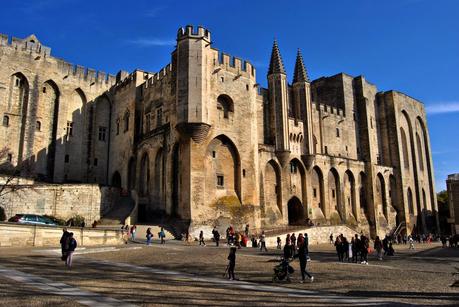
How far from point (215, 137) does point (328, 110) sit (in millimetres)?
20171

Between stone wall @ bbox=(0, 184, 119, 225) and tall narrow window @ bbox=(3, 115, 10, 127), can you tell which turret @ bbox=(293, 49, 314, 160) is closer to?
stone wall @ bbox=(0, 184, 119, 225)

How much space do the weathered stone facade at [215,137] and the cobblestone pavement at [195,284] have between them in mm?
13155

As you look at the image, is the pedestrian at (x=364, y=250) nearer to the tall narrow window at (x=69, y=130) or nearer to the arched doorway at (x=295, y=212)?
the arched doorway at (x=295, y=212)

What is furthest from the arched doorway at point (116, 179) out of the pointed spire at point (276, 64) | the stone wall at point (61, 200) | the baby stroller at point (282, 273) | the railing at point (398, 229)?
the railing at point (398, 229)

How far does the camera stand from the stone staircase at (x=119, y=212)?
30562 millimetres

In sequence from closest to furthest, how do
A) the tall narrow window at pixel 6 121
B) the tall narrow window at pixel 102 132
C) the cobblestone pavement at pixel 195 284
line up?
the cobblestone pavement at pixel 195 284
the tall narrow window at pixel 6 121
the tall narrow window at pixel 102 132

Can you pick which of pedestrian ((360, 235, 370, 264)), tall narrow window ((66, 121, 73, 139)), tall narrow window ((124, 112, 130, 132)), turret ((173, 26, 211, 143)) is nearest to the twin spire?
turret ((173, 26, 211, 143))

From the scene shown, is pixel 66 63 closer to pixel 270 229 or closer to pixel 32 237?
pixel 32 237

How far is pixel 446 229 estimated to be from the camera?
56.2m

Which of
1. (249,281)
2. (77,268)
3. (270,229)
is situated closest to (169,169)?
(270,229)

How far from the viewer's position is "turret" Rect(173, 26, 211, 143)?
95.2ft

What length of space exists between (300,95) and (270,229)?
49.3ft

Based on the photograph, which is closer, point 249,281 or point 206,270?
point 249,281

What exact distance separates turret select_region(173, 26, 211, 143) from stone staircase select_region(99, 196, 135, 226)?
7927 millimetres
